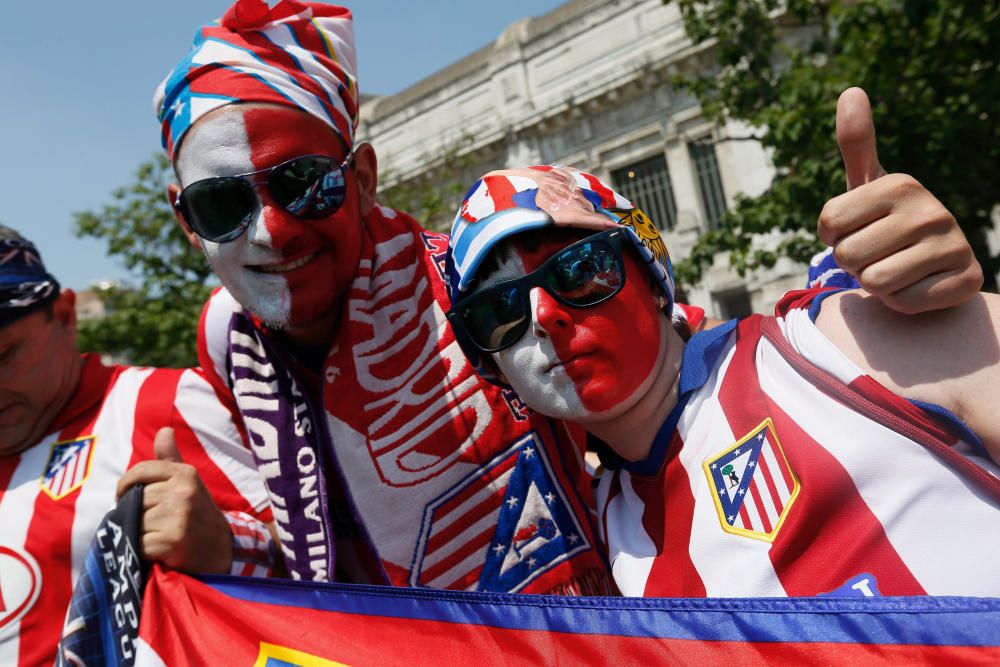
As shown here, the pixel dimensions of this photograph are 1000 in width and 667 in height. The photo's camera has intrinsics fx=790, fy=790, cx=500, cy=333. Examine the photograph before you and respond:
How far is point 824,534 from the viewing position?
4.52ft

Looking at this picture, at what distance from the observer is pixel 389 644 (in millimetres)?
1668

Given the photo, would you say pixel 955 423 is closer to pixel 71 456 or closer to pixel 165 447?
pixel 165 447

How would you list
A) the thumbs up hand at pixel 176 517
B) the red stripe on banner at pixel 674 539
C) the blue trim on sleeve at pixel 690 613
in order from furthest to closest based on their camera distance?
the thumbs up hand at pixel 176 517
the red stripe on banner at pixel 674 539
the blue trim on sleeve at pixel 690 613

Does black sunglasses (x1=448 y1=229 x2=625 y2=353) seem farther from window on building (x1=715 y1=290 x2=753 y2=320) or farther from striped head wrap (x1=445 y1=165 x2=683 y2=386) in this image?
window on building (x1=715 y1=290 x2=753 y2=320)

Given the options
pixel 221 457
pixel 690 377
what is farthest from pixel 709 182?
pixel 690 377

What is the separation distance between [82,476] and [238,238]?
3.10 feet

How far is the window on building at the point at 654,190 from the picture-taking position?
17578 millimetres

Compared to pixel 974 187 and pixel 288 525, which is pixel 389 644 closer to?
pixel 288 525

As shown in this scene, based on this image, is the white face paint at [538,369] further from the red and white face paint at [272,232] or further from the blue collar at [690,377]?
the red and white face paint at [272,232]

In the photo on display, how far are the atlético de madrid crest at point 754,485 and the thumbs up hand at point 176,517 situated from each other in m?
1.26

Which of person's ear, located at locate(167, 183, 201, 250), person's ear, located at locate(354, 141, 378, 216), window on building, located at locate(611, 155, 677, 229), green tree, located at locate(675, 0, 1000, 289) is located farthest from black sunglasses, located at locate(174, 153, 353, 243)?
window on building, located at locate(611, 155, 677, 229)

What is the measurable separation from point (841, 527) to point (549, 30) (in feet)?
62.2

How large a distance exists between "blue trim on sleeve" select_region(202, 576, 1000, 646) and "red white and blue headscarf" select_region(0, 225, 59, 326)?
122 centimetres

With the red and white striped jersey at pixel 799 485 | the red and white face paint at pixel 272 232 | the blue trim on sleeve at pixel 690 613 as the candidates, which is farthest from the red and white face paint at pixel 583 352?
the red and white face paint at pixel 272 232
